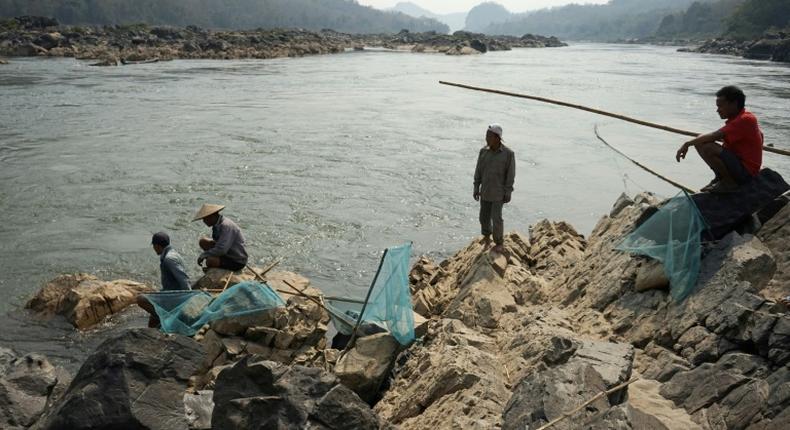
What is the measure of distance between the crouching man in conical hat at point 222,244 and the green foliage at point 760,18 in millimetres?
91813

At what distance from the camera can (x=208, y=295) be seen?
22.9 ft

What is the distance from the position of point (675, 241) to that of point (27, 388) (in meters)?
6.40

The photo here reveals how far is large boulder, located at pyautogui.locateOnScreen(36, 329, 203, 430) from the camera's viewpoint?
4.70 metres

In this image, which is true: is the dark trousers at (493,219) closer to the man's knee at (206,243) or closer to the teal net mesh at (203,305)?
the teal net mesh at (203,305)

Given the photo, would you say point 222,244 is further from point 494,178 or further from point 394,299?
point 494,178

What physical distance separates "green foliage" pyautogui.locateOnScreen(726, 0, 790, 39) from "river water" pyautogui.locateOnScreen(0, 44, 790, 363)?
6146 cm

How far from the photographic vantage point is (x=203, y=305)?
6.90 meters

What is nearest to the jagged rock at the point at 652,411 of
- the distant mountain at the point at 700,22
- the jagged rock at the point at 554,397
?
the jagged rock at the point at 554,397

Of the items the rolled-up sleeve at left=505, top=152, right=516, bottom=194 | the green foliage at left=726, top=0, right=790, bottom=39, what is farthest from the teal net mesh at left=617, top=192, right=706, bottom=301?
the green foliage at left=726, top=0, right=790, bottom=39

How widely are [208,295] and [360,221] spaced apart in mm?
5802

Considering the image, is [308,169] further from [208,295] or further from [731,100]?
[731,100]

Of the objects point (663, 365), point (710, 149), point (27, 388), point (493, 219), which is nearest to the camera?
point (663, 365)

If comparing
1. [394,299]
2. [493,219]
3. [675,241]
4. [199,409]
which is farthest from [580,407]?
[493,219]

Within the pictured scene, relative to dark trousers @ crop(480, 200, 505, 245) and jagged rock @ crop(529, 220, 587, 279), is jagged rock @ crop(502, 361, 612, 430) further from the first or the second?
jagged rock @ crop(529, 220, 587, 279)
